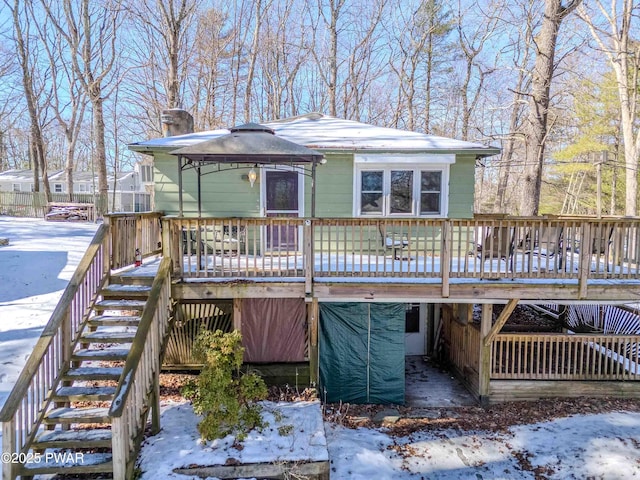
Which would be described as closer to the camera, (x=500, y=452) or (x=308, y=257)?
(x=500, y=452)

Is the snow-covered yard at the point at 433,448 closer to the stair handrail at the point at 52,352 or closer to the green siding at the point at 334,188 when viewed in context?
the stair handrail at the point at 52,352

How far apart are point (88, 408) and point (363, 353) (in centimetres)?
430

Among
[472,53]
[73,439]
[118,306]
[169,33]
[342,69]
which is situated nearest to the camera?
[73,439]

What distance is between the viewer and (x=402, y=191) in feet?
27.6

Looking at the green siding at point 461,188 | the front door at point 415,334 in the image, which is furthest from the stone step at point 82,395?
the green siding at point 461,188

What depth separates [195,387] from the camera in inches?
198

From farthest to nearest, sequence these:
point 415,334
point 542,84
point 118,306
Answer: point 542,84
point 415,334
point 118,306

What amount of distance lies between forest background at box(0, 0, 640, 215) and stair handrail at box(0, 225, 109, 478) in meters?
11.4

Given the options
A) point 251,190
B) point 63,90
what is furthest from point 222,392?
point 63,90

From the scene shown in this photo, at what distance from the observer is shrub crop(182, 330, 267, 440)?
15.5ft

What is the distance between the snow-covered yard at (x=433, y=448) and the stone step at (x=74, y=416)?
2.30 feet

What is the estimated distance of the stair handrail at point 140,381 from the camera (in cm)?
404

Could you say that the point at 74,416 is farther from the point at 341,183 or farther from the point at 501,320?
the point at 501,320

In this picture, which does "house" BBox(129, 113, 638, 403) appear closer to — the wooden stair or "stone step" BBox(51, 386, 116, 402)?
the wooden stair
